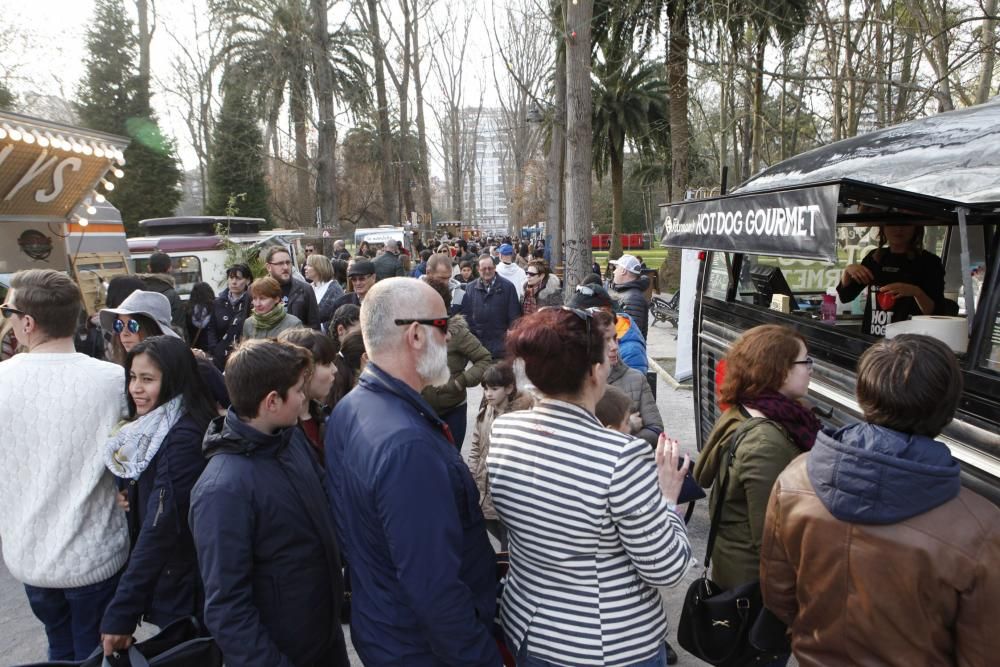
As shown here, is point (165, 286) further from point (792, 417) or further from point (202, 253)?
point (202, 253)

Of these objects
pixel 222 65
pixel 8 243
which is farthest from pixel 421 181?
pixel 8 243

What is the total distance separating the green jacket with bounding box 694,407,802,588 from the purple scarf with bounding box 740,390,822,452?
0.12ft

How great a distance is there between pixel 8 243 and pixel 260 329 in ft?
15.0

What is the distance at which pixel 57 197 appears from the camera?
274 inches

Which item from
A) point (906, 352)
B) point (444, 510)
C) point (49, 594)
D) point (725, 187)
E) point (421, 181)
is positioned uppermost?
point (421, 181)

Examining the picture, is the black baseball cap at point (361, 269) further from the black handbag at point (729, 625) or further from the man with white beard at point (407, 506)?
the black handbag at point (729, 625)

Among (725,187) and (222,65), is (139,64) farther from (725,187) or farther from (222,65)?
(725,187)

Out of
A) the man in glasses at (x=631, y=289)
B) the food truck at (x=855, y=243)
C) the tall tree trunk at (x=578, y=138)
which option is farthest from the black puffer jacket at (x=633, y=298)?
the tall tree trunk at (x=578, y=138)

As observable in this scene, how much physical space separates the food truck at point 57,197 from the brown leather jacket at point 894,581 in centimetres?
640

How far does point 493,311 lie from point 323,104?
56.9ft

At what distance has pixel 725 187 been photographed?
4.73 metres

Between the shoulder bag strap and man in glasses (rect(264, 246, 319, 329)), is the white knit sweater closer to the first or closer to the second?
the shoulder bag strap

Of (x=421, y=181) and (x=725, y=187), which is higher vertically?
(x=421, y=181)

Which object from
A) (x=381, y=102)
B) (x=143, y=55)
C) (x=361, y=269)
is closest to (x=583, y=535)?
(x=361, y=269)
